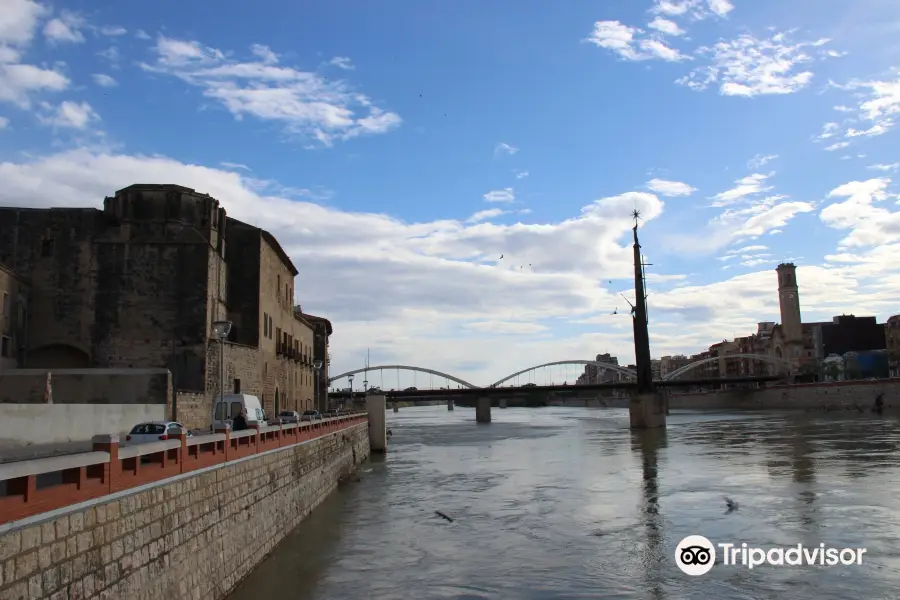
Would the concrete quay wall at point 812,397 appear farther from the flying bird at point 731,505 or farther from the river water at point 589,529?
the flying bird at point 731,505

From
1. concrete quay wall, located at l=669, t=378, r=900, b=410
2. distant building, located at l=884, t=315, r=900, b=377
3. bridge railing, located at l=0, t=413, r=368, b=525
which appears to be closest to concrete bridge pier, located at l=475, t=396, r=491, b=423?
concrete quay wall, located at l=669, t=378, r=900, b=410

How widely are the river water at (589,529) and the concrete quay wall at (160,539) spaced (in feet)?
2.84

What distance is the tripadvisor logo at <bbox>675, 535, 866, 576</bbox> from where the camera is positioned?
1499 cm

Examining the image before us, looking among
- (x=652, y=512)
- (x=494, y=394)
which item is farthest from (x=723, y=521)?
(x=494, y=394)

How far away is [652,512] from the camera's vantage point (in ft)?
71.1

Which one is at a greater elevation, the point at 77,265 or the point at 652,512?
the point at 77,265

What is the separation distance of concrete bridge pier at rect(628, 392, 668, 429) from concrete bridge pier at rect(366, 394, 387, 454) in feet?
90.7

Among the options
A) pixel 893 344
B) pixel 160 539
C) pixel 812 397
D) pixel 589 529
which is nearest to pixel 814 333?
pixel 893 344

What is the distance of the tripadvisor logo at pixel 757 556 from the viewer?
1499 centimetres

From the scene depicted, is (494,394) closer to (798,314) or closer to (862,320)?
(798,314)

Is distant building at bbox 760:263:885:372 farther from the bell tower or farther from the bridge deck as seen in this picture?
the bridge deck

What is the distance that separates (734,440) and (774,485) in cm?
2689

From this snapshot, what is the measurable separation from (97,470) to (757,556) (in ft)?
44.3

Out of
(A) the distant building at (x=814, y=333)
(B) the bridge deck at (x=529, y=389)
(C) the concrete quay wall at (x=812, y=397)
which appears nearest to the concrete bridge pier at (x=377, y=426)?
(B) the bridge deck at (x=529, y=389)
